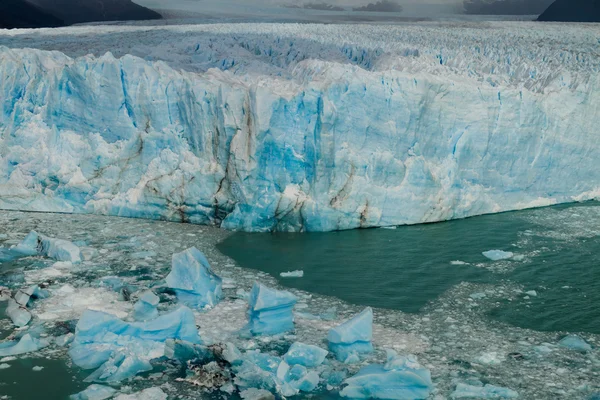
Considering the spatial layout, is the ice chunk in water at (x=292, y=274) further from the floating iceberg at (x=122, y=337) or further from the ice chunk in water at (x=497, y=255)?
the ice chunk in water at (x=497, y=255)

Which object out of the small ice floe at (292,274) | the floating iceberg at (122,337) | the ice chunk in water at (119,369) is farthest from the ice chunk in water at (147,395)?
the small ice floe at (292,274)

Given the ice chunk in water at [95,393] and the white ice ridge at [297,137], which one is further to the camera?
the white ice ridge at [297,137]

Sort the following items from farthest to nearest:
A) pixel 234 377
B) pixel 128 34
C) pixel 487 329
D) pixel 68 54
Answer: pixel 128 34 < pixel 68 54 < pixel 487 329 < pixel 234 377

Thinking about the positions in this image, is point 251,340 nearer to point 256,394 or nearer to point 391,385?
point 256,394

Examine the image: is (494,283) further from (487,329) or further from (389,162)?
(389,162)

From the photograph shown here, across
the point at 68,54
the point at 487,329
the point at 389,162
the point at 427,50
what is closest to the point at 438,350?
the point at 487,329

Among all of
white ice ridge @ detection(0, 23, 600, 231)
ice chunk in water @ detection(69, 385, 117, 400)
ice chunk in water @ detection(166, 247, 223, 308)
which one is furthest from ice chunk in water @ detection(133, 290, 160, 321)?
white ice ridge @ detection(0, 23, 600, 231)
